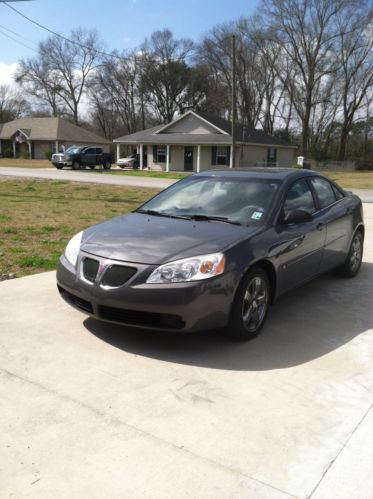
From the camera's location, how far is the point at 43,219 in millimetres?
10469

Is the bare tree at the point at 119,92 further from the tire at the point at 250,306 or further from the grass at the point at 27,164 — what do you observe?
the tire at the point at 250,306

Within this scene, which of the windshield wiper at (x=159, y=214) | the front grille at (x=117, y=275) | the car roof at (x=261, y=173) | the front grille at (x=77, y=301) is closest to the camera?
the front grille at (x=117, y=275)

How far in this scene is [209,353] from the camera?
13.0 feet

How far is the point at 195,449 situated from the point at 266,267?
2092 mm

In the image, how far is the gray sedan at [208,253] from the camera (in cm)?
376

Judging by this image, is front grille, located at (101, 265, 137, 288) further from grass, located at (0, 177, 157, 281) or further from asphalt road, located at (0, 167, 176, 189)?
asphalt road, located at (0, 167, 176, 189)

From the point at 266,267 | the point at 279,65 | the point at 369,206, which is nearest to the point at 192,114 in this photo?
the point at 279,65

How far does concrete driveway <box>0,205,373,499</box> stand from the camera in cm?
244

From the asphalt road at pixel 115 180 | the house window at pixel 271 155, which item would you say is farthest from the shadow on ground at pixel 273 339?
the house window at pixel 271 155

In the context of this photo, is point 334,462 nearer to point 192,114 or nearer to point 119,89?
point 192,114

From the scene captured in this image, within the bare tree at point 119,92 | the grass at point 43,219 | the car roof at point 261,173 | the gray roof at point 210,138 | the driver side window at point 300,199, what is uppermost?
the bare tree at point 119,92

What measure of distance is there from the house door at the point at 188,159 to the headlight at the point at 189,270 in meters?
38.2

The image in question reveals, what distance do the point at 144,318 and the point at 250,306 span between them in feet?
3.20

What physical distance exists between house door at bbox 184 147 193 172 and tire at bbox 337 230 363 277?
116 feet
